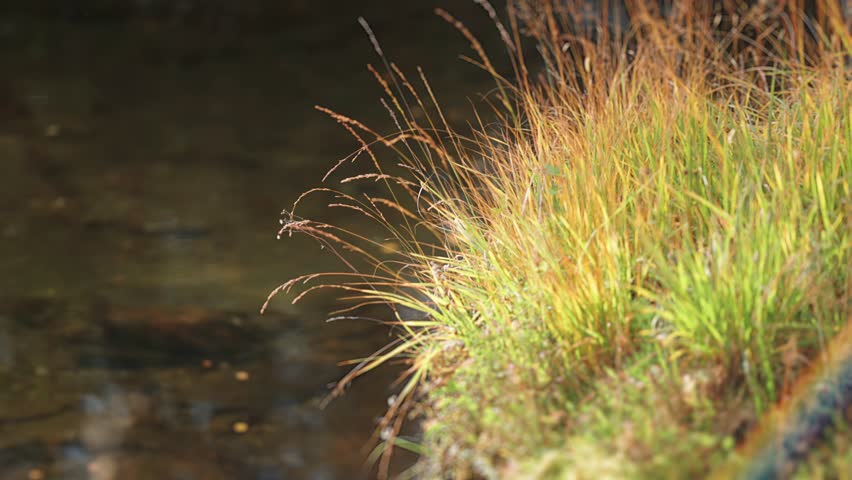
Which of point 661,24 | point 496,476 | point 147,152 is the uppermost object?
point 661,24

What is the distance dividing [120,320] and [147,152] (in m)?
2.91

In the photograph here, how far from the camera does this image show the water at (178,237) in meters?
3.57

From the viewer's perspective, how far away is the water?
11.7 feet

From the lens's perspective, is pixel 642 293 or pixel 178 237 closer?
pixel 642 293

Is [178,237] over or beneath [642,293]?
beneath

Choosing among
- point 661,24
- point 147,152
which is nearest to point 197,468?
point 661,24

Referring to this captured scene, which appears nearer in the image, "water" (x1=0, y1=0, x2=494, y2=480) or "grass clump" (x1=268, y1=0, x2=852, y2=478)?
"grass clump" (x1=268, y1=0, x2=852, y2=478)

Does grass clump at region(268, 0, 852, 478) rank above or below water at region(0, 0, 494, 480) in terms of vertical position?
above

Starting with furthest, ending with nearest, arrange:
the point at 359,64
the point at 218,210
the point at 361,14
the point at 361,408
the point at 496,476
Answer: the point at 361,14, the point at 359,64, the point at 218,210, the point at 361,408, the point at 496,476

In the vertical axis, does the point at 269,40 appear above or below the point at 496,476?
below

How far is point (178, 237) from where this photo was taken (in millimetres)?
5680

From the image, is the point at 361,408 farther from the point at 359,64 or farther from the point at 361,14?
the point at 361,14

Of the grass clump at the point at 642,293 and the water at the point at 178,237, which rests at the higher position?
the grass clump at the point at 642,293

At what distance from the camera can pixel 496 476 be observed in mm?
2648
